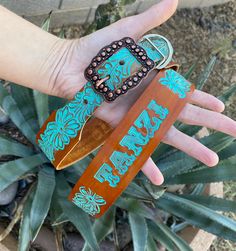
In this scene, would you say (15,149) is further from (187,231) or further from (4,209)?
(187,231)

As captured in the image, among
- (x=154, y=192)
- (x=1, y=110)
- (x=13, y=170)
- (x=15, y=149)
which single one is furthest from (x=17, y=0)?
(x=154, y=192)

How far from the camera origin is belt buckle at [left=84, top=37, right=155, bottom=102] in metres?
1.00

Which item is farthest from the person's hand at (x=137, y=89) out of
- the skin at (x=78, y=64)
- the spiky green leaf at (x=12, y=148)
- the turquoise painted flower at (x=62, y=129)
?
the spiky green leaf at (x=12, y=148)

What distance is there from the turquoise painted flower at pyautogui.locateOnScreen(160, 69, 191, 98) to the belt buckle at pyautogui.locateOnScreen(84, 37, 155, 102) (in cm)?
4

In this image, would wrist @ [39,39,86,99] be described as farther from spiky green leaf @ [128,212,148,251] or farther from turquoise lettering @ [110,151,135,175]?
spiky green leaf @ [128,212,148,251]

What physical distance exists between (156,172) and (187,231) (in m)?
0.50

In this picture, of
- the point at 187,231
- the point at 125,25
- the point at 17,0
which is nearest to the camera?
the point at 125,25

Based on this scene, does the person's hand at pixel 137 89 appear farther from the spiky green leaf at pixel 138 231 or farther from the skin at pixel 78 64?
the spiky green leaf at pixel 138 231

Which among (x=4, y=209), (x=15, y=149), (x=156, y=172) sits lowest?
(x=4, y=209)

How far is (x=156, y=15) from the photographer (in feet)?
3.45

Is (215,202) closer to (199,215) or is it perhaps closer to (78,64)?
(199,215)

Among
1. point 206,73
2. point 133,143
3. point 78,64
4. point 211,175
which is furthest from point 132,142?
point 206,73

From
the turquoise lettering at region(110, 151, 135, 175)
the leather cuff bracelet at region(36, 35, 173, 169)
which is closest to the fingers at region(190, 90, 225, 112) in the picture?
the leather cuff bracelet at region(36, 35, 173, 169)

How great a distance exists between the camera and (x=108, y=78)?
1.01m
